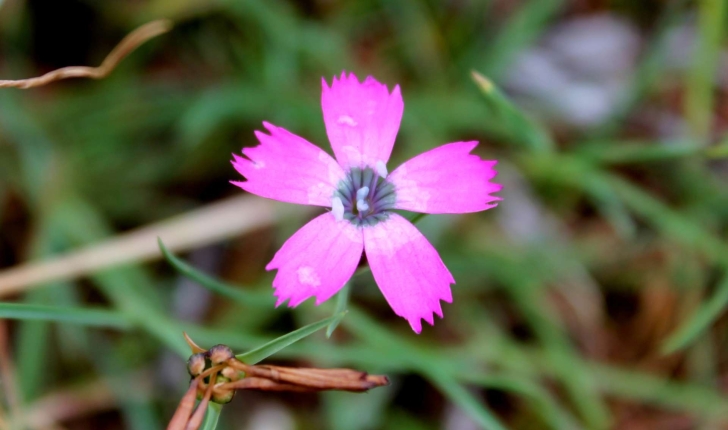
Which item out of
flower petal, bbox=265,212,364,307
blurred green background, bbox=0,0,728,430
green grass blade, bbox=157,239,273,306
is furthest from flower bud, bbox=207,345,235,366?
blurred green background, bbox=0,0,728,430

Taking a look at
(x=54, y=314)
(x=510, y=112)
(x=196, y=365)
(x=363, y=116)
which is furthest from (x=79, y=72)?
(x=510, y=112)

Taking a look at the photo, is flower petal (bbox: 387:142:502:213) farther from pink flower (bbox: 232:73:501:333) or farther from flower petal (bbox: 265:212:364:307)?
flower petal (bbox: 265:212:364:307)

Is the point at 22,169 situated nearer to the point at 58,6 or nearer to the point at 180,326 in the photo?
the point at 58,6

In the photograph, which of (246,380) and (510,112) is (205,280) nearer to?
(246,380)

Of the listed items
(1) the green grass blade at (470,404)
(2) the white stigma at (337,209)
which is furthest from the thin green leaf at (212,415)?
(1) the green grass blade at (470,404)

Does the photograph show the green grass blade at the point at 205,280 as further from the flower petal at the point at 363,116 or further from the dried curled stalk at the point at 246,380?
the flower petal at the point at 363,116
